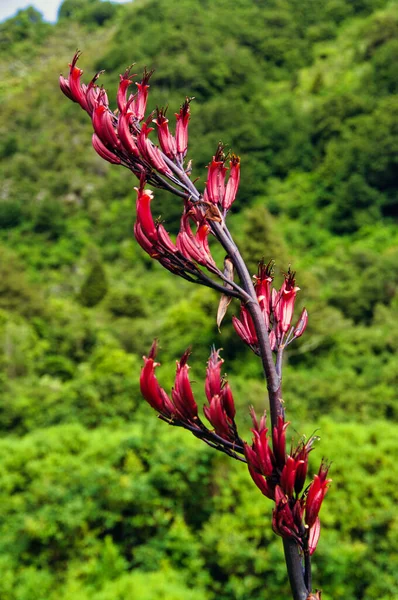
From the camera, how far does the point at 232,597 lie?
899cm

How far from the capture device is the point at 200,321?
23.6m

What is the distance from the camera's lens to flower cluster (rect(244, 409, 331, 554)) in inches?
60.4

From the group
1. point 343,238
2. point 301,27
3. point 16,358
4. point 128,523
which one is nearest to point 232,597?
point 128,523

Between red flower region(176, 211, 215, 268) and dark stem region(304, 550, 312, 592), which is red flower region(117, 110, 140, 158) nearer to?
red flower region(176, 211, 215, 268)

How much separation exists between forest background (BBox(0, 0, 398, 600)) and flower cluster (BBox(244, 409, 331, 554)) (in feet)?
4.16

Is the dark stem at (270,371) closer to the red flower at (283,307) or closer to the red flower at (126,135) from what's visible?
the red flower at (283,307)

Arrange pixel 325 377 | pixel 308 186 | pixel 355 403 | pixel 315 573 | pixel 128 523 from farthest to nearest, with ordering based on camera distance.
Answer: pixel 308 186, pixel 325 377, pixel 355 403, pixel 128 523, pixel 315 573

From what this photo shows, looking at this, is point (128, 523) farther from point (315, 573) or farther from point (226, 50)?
point (226, 50)

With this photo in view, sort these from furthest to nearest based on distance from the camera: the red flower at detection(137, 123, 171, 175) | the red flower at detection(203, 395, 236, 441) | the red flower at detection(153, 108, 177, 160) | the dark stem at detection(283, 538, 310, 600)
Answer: the red flower at detection(153, 108, 177, 160) < the red flower at detection(137, 123, 171, 175) < the red flower at detection(203, 395, 236, 441) < the dark stem at detection(283, 538, 310, 600)

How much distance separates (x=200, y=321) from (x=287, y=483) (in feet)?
72.5

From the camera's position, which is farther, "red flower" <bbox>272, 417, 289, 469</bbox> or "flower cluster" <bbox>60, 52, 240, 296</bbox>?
"flower cluster" <bbox>60, 52, 240, 296</bbox>

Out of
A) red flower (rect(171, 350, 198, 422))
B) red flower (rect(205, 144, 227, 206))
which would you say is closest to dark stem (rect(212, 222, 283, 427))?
red flower (rect(205, 144, 227, 206))

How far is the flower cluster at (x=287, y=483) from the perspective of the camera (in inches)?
60.4

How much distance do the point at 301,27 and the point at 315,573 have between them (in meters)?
72.2
